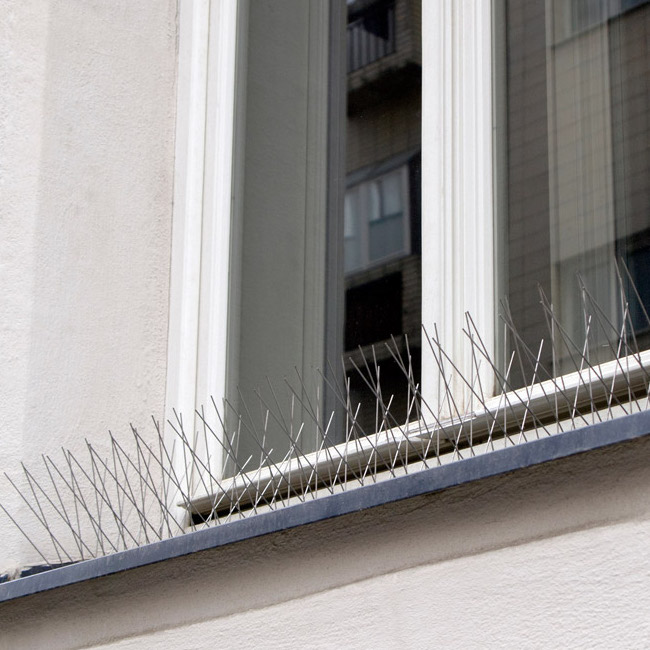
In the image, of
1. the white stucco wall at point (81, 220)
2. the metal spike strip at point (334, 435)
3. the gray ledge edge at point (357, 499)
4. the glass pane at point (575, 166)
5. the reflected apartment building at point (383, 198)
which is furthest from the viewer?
the white stucco wall at point (81, 220)

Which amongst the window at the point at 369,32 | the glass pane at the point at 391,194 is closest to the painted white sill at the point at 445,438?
the glass pane at the point at 391,194

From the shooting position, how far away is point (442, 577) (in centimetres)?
269

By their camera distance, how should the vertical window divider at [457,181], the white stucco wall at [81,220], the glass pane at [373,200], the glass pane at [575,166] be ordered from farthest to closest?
1. the white stucco wall at [81,220]
2. the glass pane at [373,200]
3. the vertical window divider at [457,181]
4. the glass pane at [575,166]

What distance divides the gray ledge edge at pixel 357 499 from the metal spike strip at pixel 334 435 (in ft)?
0.47

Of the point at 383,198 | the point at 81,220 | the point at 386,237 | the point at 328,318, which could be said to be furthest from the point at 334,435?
the point at 81,220

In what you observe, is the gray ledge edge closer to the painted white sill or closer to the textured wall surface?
the textured wall surface

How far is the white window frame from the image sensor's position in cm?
320

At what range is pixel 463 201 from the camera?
3250mm

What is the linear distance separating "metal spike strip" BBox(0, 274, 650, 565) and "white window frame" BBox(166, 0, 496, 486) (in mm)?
76

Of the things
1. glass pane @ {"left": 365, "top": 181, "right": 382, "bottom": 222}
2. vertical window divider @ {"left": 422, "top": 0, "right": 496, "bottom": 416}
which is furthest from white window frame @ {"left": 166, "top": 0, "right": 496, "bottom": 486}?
glass pane @ {"left": 365, "top": 181, "right": 382, "bottom": 222}

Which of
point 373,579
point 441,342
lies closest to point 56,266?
point 441,342

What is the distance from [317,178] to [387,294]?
22.7 inches

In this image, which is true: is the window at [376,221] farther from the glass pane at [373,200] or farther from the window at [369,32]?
the window at [369,32]

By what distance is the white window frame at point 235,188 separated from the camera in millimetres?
3201
